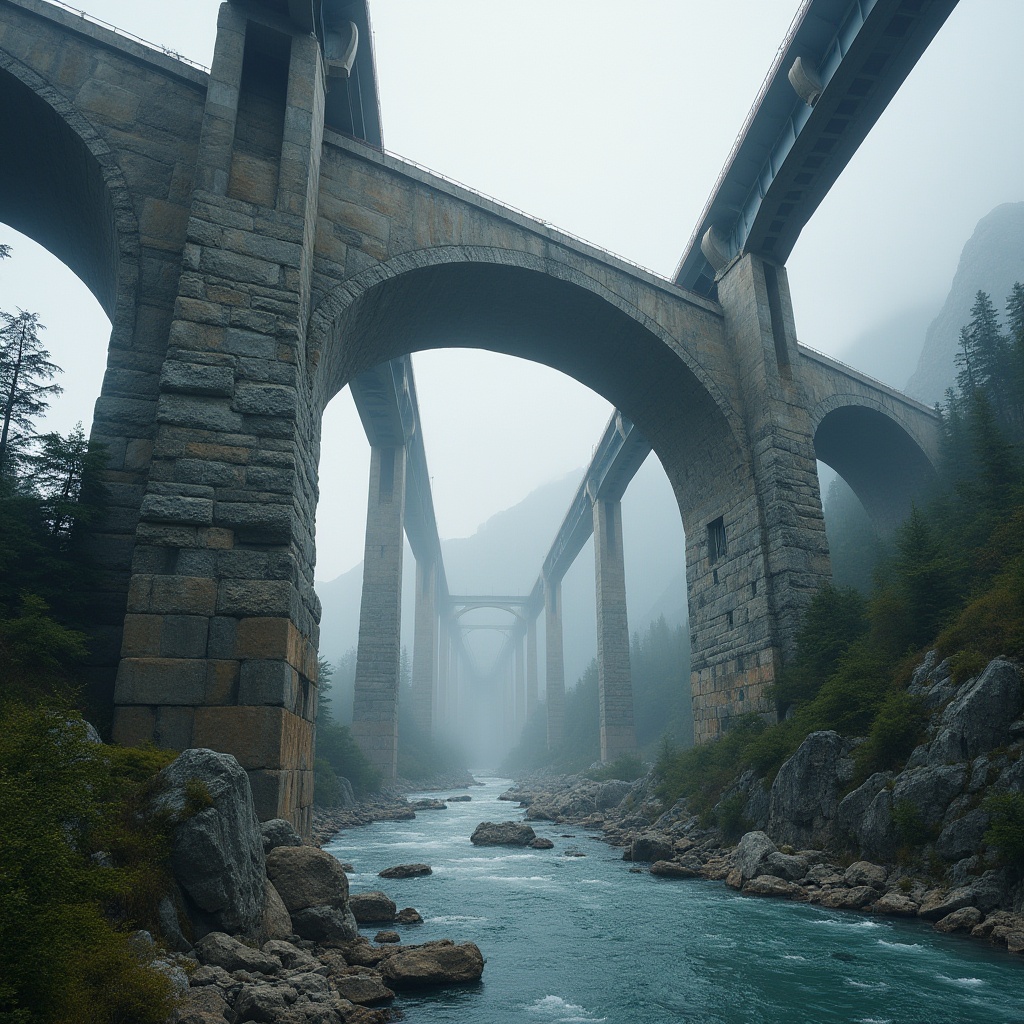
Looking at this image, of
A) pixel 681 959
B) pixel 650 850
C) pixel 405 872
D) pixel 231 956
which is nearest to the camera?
pixel 231 956

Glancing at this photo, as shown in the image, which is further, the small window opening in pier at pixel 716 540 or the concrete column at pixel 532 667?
the concrete column at pixel 532 667

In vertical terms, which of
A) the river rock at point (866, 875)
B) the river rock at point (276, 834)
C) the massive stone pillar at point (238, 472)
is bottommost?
the river rock at point (866, 875)

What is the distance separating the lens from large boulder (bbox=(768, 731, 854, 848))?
11023 mm

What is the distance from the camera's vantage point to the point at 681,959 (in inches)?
271

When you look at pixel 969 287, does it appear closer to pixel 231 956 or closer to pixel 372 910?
pixel 372 910

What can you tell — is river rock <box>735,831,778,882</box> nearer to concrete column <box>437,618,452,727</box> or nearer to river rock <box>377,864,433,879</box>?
river rock <box>377,864,433,879</box>

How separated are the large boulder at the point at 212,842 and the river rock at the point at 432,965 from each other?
1.16 m

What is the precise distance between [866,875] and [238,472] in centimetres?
947

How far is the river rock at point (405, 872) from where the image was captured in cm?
1148

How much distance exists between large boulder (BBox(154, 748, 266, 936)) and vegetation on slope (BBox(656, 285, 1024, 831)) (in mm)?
7412

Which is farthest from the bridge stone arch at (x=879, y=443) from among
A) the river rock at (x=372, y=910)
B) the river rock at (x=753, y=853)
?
the river rock at (x=372, y=910)

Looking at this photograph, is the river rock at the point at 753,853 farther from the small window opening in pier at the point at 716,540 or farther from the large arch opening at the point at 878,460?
the large arch opening at the point at 878,460

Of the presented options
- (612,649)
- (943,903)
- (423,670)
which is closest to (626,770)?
(612,649)

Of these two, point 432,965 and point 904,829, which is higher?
point 904,829
